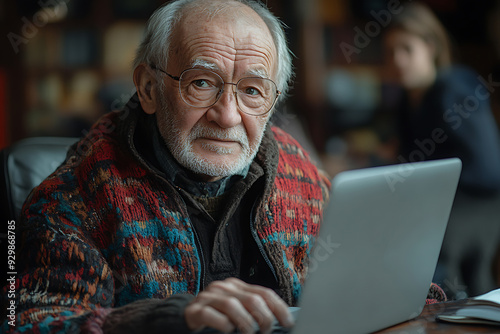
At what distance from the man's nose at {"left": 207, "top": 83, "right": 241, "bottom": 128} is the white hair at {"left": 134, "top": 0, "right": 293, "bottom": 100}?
18 centimetres

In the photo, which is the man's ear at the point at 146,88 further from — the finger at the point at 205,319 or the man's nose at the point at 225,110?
the finger at the point at 205,319

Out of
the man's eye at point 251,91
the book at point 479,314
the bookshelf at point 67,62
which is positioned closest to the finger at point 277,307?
the book at point 479,314

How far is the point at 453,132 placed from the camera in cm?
232

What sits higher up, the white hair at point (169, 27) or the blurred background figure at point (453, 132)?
the white hair at point (169, 27)

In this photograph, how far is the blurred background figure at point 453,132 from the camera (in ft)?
7.55

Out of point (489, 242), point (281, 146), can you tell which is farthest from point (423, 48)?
point (281, 146)

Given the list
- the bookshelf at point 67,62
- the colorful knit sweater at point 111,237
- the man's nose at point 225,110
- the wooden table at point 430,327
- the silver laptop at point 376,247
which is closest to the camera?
the silver laptop at point 376,247

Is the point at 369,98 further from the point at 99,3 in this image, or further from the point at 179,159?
the point at 179,159

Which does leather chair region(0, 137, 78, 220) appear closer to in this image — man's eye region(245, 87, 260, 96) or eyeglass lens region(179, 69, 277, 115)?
eyeglass lens region(179, 69, 277, 115)

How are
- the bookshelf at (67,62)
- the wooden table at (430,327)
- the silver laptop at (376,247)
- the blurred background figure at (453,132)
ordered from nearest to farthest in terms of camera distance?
the silver laptop at (376,247) < the wooden table at (430,327) < the blurred background figure at (453,132) < the bookshelf at (67,62)

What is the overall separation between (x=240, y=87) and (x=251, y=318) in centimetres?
75

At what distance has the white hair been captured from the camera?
141cm

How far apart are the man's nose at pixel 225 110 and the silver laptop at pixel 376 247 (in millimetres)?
584

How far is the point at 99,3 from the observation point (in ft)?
11.6
